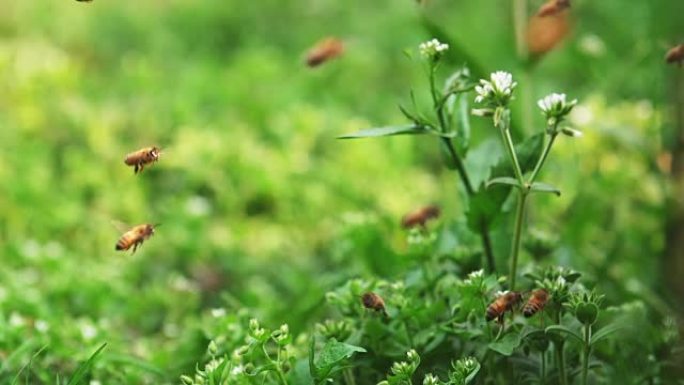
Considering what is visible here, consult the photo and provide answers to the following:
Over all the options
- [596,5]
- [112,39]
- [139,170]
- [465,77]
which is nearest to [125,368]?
[139,170]

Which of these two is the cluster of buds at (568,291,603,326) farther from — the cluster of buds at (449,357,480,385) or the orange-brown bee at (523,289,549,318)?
the cluster of buds at (449,357,480,385)

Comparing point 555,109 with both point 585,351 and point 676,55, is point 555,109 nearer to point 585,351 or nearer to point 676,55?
point 676,55

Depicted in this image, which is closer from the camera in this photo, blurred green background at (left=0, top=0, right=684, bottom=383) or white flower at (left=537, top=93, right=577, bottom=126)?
white flower at (left=537, top=93, right=577, bottom=126)

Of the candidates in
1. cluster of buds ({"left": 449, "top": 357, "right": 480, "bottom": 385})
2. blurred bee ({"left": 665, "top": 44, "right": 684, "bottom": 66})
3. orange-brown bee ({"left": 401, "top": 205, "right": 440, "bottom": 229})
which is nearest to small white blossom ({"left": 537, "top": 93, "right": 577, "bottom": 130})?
blurred bee ({"left": 665, "top": 44, "right": 684, "bottom": 66})

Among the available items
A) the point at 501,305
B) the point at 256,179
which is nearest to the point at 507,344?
the point at 501,305

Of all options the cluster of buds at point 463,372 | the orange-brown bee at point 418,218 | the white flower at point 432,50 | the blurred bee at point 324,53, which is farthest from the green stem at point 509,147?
the blurred bee at point 324,53

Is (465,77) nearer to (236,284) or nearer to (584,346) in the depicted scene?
(584,346)
